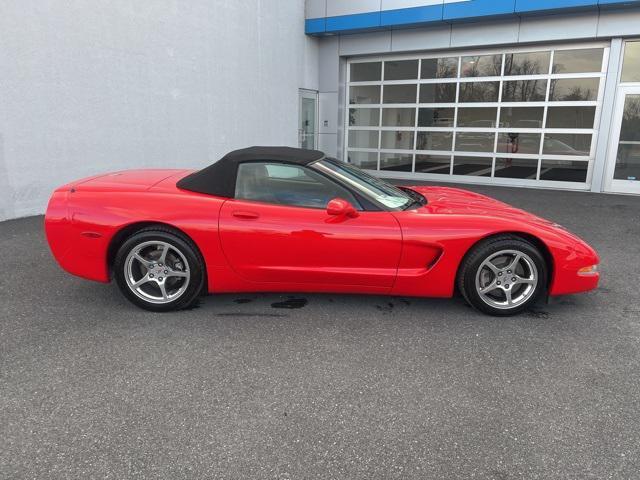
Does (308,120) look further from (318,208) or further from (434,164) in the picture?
(318,208)

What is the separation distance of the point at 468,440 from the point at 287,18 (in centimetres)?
1161

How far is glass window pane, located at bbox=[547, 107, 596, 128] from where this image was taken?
1047cm

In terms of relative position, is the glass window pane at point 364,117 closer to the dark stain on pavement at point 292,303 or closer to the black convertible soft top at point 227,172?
the black convertible soft top at point 227,172

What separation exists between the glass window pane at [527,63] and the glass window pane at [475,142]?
4.95 ft

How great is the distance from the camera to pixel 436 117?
483 inches

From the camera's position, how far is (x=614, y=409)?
2.53m

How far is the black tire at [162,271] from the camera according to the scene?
3635 mm

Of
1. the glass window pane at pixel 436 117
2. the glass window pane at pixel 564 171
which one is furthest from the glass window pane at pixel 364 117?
the glass window pane at pixel 564 171

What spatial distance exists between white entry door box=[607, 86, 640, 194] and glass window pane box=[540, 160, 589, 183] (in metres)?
0.53

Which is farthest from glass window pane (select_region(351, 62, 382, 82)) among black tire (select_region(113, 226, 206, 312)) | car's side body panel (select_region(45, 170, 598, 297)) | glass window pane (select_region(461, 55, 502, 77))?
black tire (select_region(113, 226, 206, 312))

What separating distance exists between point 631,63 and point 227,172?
32.6ft

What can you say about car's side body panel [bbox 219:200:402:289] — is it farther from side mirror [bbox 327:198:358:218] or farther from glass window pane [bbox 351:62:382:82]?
glass window pane [bbox 351:62:382:82]

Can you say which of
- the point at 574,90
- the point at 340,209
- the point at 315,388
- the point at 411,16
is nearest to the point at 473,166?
the point at 574,90

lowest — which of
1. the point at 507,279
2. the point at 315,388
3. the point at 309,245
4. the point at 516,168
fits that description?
the point at 315,388
